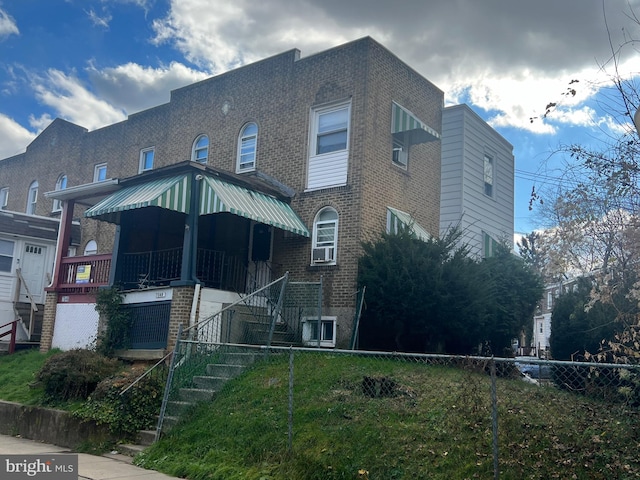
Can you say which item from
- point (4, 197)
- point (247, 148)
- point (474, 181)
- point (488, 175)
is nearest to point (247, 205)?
point (247, 148)

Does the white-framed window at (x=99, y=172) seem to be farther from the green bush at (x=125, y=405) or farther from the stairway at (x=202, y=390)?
the stairway at (x=202, y=390)

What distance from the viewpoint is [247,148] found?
56.8 feet

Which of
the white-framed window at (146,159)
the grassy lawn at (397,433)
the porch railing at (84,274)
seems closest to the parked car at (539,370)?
the grassy lawn at (397,433)

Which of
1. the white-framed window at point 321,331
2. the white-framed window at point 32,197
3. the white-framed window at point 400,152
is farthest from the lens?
the white-framed window at point 32,197

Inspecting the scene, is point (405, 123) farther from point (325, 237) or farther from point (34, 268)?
point (34, 268)

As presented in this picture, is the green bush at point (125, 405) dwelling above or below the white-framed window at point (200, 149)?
below

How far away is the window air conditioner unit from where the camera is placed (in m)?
14.6

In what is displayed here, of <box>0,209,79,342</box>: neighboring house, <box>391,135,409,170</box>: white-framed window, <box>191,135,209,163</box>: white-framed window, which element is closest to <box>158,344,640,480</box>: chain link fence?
<box>391,135,409,170</box>: white-framed window

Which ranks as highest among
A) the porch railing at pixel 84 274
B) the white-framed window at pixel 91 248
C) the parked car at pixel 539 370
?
the white-framed window at pixel 91 248

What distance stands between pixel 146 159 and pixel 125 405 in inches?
508

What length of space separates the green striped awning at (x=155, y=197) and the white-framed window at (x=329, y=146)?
3.53 m

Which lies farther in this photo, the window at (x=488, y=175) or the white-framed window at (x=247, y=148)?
the window at (x=488, y=175)

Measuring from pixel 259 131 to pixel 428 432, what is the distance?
38.0 feet

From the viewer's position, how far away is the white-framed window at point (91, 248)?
72.3 ft
